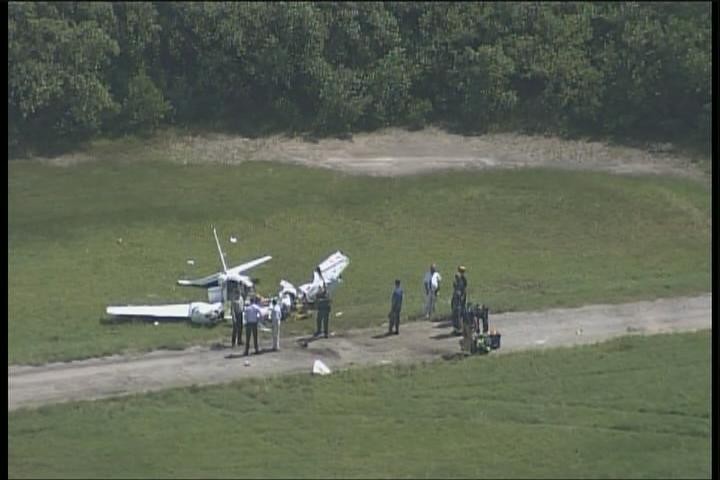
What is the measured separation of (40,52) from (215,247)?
14961mm

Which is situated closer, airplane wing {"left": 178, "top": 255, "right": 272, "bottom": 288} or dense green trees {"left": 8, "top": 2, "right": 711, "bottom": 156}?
airplane wing {"left": 178, "top": 255, "right": 272, "bottom": 288}

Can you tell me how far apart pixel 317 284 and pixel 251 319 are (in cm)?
436

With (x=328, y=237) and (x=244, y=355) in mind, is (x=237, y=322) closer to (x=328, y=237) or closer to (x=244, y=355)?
(x=244, y=355)

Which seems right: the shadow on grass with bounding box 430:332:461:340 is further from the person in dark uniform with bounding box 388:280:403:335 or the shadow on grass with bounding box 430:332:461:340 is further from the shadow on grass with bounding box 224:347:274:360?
the shadow on grass with bounding box 224:347:274:360

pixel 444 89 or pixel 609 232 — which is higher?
pixel 444 89

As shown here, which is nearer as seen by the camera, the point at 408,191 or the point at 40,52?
the point at 408,191

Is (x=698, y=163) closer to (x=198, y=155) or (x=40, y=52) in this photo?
(x=198, y=155)

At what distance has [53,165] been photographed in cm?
5438

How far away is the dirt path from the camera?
3425cm

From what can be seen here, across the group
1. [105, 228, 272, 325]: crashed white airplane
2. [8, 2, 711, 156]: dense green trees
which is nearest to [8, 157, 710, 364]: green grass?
[105, 228, 272, 325]: crashed white airplane

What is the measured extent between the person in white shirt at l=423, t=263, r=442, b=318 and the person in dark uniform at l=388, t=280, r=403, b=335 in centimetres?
104

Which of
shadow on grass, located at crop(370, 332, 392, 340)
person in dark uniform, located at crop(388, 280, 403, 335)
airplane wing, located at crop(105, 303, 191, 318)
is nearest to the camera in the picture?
person in dark uniform, located at crop(388, 280, 403, 335)

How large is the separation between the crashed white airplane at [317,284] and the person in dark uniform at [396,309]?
2282 millimetres

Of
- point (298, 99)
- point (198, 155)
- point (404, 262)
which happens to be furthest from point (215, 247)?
point (298, 99)
